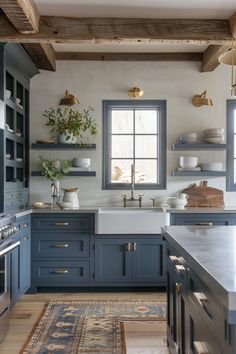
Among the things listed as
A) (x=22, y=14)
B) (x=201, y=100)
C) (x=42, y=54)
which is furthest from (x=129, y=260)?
Result: (x=22, y=14)

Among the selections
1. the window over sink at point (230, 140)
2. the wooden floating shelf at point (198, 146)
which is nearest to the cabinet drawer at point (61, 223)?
the wooden floating shelf at point (198, 146)

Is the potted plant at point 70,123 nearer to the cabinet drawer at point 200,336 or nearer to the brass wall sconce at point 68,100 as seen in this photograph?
the brass wall sconce at point 68,100

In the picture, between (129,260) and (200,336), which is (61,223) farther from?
(200,336)

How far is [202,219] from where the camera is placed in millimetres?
4688

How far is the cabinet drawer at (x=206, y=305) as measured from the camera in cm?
133

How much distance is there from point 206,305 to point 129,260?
3125 mm

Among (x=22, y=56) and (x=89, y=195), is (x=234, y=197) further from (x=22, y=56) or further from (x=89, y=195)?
(x=22, y=56)

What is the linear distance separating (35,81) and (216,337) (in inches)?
175

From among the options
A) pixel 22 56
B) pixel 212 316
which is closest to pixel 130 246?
pixel 22 56

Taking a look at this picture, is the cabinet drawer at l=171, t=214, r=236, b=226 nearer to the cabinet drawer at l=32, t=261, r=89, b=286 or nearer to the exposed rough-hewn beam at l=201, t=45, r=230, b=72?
the cabinet drawer at l=32, t=261, r=89, b=286

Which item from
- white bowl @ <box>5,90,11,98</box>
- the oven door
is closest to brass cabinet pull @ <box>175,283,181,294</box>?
the oven door

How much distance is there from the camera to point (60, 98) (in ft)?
17.4

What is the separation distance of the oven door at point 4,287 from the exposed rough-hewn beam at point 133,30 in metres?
1.97

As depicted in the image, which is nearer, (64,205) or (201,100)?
(64,205)
